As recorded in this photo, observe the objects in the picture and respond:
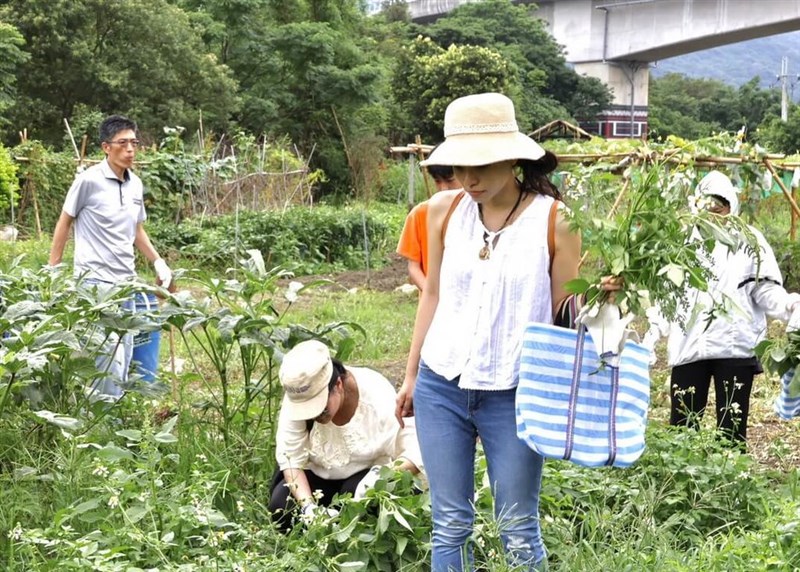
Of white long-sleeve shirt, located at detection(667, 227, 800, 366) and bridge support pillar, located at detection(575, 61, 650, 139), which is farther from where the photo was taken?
bridge support pillar, located at detection(575, 61, 650, 139)

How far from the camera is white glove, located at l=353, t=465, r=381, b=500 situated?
339 cm

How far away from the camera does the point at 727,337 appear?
14.4 ft

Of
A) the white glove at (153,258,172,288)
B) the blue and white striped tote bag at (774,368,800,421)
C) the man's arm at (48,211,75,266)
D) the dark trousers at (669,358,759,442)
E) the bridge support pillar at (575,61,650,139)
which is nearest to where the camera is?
the blue and white striped tote bag at (774,368,800,421)

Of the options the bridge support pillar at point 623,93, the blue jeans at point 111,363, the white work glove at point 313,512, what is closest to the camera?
the white work glove at point 313,512

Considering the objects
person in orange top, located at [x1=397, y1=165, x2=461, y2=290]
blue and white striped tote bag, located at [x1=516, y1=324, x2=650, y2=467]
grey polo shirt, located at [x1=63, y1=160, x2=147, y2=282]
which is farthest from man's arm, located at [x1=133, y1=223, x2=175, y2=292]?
blue and white striped tote bag, located at [x1=516, y1=324, x2=650, y2=467]

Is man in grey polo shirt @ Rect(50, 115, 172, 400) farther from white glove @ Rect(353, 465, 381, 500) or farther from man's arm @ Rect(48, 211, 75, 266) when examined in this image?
white glove @ Rect(353, 465, 381, 500)

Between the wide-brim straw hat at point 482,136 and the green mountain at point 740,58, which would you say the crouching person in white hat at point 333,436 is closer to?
the wide-brim straw hat at point 482,136

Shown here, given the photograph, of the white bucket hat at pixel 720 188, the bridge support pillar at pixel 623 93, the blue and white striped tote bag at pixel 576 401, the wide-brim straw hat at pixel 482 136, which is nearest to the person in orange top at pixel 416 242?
the white bucket hat at pixel 720 188

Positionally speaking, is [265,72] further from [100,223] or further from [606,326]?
[606,326]

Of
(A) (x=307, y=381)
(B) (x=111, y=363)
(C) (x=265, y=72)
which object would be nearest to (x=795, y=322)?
(A) (x=307, y=381)

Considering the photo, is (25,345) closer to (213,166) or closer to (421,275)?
(421,275)

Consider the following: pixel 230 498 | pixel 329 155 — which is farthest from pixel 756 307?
pixel 329 155

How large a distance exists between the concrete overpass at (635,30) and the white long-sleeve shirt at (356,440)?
101 feet

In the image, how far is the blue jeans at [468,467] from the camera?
9.11 ft
